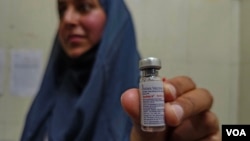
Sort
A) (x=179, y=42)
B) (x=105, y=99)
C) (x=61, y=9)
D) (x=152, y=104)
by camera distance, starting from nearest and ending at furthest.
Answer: (x=152, y=104), (x=105, y=99), (x=61, y=9), (x=179, y=42)

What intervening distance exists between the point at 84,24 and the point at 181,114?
60 centimetres

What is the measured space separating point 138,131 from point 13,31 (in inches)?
29.5

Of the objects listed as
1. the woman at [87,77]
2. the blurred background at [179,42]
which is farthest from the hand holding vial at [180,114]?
the blurred background at [179,42]

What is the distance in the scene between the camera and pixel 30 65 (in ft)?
3.65

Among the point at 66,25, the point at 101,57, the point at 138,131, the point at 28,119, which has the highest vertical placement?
the point at 66,25

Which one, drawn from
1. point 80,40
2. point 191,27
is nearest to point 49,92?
point 80,40

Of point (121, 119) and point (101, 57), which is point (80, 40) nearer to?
point (101, 57)

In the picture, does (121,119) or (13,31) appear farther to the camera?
(13,31)

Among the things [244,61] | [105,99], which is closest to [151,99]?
[105,99]

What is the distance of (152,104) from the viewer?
17.1 inches

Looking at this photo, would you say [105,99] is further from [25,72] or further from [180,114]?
[180,114]

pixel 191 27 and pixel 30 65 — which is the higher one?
pixel 191 27

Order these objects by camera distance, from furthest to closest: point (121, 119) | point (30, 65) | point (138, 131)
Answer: point (30, 65) → point (121, 119) → point (138, 131)

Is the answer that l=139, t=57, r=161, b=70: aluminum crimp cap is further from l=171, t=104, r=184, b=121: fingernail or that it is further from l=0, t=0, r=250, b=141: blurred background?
l=0, t=0, r=250, b=141: blurred background
